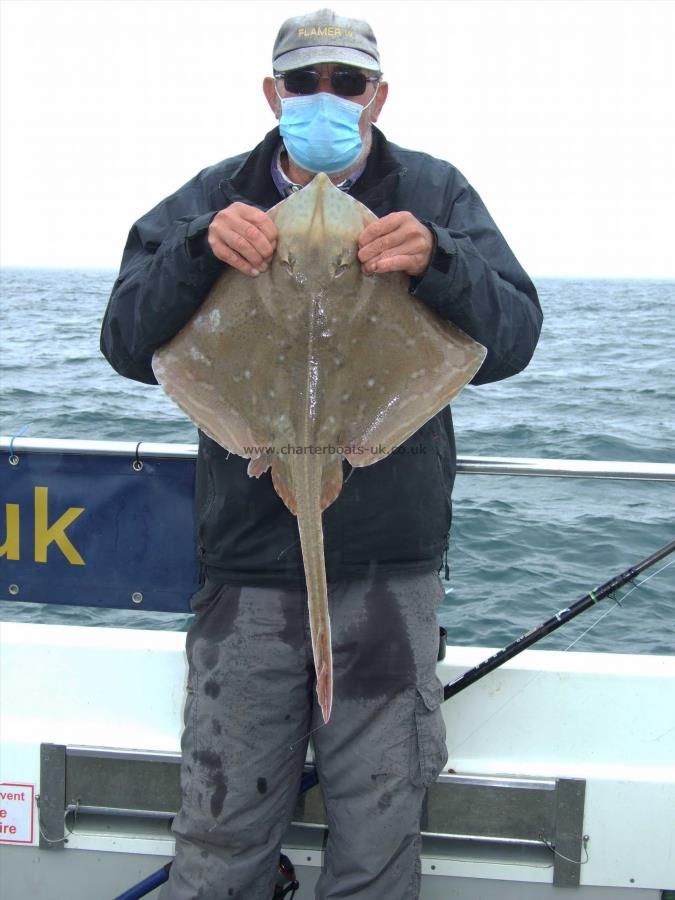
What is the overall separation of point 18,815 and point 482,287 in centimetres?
240

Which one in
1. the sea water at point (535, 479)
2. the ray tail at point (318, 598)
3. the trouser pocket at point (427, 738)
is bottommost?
the sea water at point (535, 479)

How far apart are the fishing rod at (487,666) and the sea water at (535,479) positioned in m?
0.52

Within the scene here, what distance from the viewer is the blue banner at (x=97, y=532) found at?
344 cm

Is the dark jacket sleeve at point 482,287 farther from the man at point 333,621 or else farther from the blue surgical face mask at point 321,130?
the blue surgical face mask at point 321,130

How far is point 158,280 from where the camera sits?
226 centimetres

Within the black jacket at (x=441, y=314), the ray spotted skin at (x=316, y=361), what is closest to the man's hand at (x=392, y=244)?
the ray spotted skin at (x=316, y=361)

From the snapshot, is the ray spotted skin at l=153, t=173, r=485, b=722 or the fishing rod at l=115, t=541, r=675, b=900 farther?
the fishing rod at l=115, t=541, r=675, b=900

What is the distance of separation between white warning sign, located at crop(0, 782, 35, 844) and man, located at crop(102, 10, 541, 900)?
0.83 meters

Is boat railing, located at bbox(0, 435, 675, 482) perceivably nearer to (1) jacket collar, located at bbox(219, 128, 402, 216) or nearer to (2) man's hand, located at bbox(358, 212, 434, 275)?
(1) jacket collar, located at bbox(219, 128, 402, 216)

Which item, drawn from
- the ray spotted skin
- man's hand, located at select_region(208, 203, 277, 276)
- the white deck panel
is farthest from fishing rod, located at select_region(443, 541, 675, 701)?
man's hand, located at select_region(208, 203, 277, 276)

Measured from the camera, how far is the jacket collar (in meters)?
2.55

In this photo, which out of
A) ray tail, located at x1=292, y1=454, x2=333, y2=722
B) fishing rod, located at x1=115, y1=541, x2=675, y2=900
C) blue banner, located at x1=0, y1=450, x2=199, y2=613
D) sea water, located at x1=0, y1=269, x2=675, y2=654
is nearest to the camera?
ray tail, located at x1=292, y1=454, x2=333, y2=722

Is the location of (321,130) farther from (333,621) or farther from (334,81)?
(333,621)

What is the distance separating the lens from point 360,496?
2.46 metres
